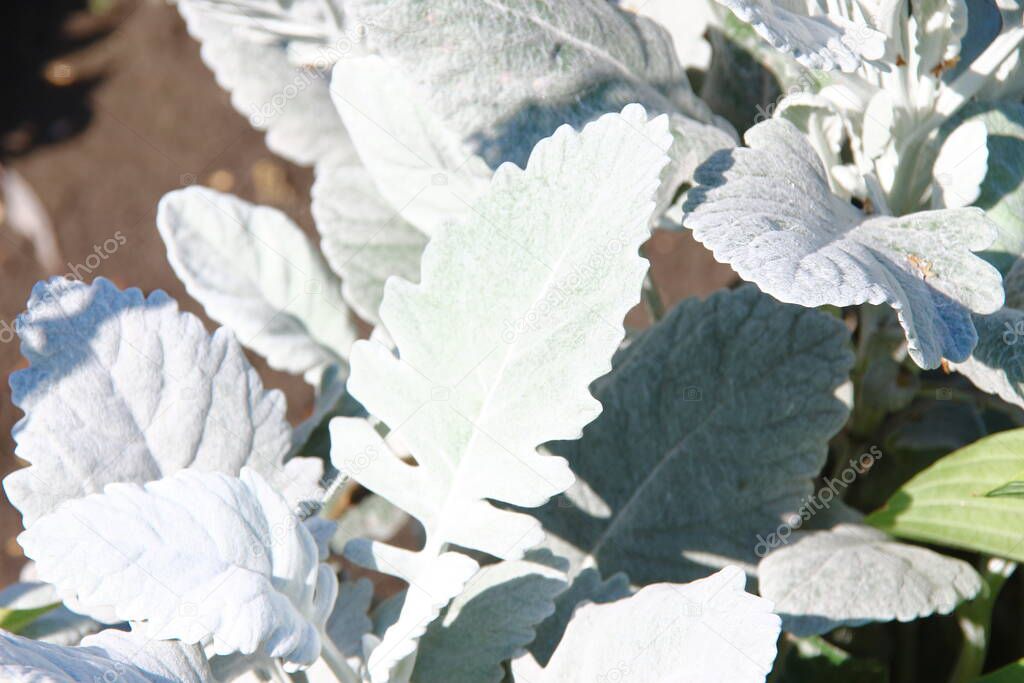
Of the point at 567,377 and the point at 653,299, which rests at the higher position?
the point at 567,377

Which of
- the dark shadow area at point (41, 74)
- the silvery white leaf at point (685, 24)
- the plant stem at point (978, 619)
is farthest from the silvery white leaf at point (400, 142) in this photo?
the dark shadow area at point (41, 74)

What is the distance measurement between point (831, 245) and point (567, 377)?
171mm

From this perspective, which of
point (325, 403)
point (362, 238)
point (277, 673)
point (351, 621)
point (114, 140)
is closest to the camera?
point (277, 673)

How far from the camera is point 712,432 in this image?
81 centimetres

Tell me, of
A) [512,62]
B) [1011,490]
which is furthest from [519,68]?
[1011,490]

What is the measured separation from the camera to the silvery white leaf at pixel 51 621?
86 centimetres

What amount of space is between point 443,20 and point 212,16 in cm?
45

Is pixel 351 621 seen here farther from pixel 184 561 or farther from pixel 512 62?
pixel 512 62

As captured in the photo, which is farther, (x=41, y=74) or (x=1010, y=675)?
(x=41, y=74)

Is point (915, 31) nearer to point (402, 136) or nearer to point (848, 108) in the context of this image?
point (848, 108)

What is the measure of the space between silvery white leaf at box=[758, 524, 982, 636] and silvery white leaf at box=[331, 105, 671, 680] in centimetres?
22

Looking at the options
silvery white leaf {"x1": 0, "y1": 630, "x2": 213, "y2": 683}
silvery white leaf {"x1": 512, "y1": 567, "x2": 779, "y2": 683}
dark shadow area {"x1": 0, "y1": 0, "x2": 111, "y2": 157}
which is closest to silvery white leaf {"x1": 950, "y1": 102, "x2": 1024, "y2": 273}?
silvery white leaf {"x1": 512, "y1": 567, "x2": 779, "y2": 683}

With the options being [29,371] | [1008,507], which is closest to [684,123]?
[1008,507]

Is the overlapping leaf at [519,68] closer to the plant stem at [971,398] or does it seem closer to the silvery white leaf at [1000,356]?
the silvery white leaf at [1000,356]
